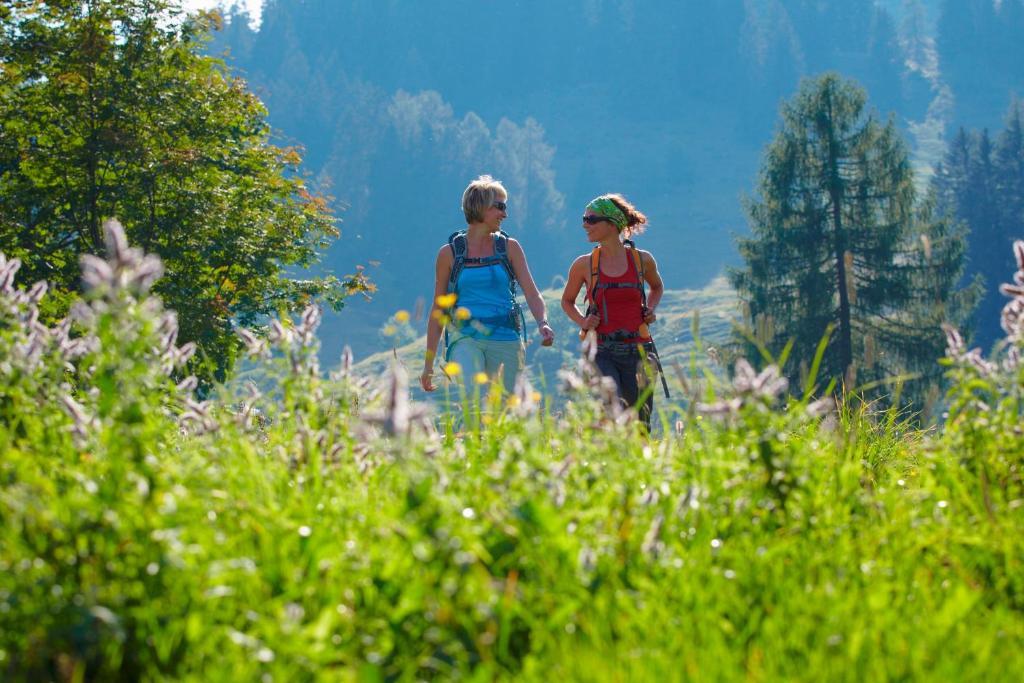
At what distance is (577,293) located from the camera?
8.27 meters

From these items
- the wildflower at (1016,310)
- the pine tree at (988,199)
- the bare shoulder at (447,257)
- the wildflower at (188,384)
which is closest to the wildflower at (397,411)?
the wildflower at (188,384)

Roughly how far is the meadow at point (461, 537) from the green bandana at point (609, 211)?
366 centimetres

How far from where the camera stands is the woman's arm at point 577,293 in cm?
772

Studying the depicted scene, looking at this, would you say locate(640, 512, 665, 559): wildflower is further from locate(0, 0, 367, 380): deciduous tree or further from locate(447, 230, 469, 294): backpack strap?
locate(0, 0, 367, 380): deciduous tree

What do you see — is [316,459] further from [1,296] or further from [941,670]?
[941,670]

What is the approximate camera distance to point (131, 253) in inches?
125

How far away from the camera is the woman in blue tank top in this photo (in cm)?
776

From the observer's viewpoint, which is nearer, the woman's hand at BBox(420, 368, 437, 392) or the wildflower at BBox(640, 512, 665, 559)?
the wildflower at BBox(640, 512, 665, 559)

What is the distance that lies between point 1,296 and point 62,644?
2.05 metres

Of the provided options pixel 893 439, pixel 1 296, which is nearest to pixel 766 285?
pixel 893 439

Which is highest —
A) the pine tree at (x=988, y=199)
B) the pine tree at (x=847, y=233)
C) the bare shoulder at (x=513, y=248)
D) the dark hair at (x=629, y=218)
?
the pine tree at (x=988, y=199)

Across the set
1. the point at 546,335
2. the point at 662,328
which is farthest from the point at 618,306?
the point at 662,328

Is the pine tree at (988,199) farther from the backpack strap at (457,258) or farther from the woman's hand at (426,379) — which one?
the woman's hand at (426,379)

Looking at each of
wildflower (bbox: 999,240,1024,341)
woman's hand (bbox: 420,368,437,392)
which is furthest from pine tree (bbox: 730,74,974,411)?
wildflower (bbox: 999,240,1024,341)
